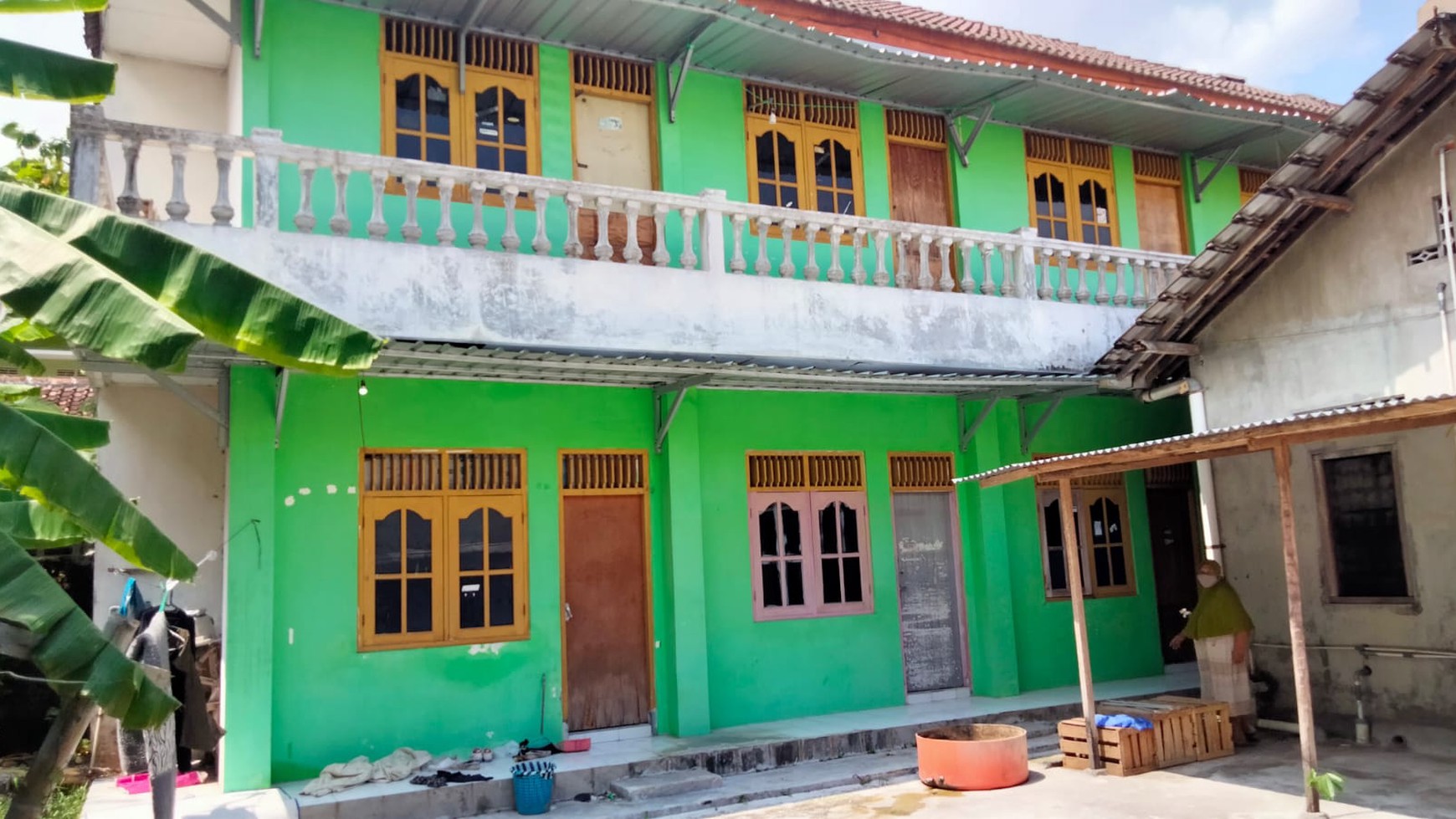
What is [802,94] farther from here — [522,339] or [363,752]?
[363,752]

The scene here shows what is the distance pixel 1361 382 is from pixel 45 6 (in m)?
9.08

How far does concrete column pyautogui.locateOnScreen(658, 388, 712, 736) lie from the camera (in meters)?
9.87

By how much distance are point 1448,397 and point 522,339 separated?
19.6 ft

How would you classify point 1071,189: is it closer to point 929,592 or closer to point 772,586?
point 929,592

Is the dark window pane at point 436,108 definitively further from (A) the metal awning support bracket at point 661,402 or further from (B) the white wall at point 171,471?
(B) the white wall at point 171,471

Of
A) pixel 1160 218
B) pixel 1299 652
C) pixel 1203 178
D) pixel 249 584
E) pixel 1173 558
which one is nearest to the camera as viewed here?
pixel 1299 652

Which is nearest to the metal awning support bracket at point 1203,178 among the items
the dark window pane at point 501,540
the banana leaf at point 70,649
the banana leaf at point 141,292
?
the dark window pane at point 501,540

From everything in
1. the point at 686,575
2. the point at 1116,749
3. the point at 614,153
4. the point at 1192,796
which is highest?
the point at 614,153

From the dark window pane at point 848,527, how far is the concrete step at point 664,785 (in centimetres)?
309

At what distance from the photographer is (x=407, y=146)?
9422 millimetres

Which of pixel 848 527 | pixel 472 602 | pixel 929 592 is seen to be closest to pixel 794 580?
pixel 848 527

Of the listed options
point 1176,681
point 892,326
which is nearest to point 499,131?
point 892,326

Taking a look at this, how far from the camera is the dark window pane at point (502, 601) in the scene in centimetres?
944

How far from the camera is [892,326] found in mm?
10211
